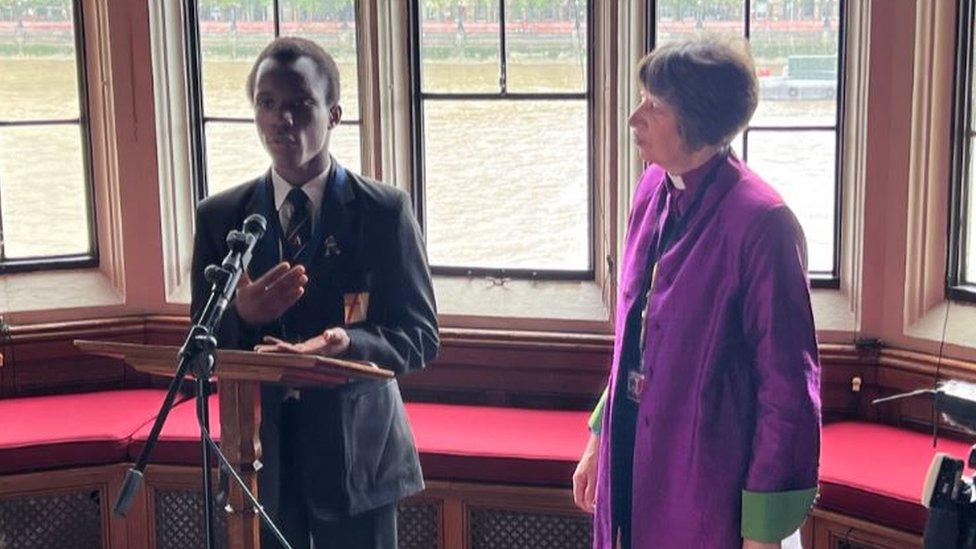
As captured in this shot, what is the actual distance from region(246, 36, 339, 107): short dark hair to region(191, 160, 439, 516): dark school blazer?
0.54ft

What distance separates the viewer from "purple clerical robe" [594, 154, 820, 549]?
6.85 ft

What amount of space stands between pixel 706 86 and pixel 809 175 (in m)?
1.92

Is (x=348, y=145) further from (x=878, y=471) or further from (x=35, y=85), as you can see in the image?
(x=878, y=471)

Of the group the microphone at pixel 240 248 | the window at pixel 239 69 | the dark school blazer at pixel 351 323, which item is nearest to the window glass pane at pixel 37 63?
the window at pixel 239 69

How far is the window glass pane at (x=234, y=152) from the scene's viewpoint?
4512mm

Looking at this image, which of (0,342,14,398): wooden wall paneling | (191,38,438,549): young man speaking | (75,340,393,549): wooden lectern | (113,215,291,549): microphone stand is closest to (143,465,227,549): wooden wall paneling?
(0,342,14,398): wooden wall paneling

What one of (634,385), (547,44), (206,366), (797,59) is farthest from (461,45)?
(206,366)

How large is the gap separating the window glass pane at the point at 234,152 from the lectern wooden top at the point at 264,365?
7.83 ft

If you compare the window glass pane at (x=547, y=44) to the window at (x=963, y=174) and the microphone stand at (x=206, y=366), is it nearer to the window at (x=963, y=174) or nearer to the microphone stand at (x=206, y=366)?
the window at (x=963, y=174)

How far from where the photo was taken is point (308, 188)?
8.25 feet

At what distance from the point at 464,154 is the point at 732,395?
2.34 m

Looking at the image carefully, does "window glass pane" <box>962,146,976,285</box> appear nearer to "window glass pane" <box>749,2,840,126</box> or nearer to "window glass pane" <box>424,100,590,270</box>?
"window glass pane" <box>749,2,840,126</box>

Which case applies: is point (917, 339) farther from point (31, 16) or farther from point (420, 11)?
point (31, 16)

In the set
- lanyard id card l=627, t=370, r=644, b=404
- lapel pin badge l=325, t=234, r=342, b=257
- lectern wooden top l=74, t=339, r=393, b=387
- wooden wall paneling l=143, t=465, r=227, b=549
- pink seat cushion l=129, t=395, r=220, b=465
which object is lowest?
wooden wall paneling l=143, t=465, r=227, b=549
